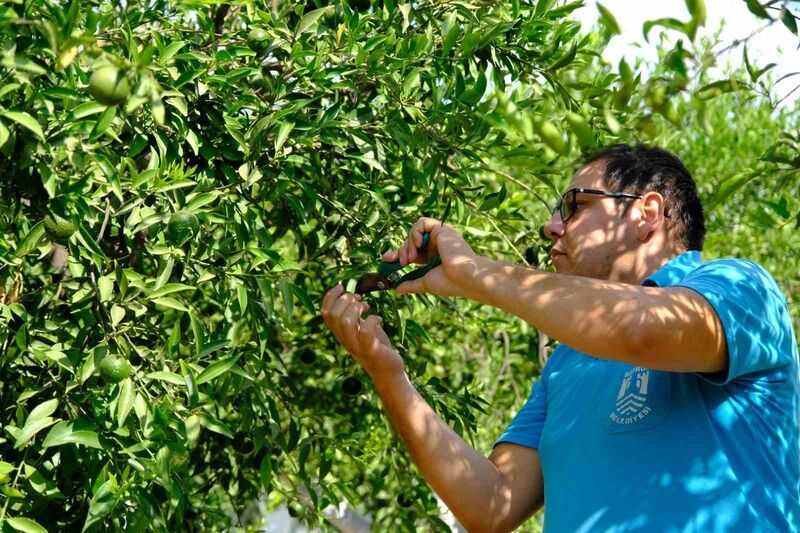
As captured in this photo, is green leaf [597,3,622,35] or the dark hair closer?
green leaf [597,3,622,35]

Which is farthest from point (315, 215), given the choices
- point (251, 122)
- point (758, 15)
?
point (758, 15)

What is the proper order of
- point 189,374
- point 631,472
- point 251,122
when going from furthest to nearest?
1. point 251,122
2. point 189,374
3. point 631,472

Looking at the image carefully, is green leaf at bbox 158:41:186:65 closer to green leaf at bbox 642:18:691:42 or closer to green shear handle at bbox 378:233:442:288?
green shear handle at bbox 378:233:442:288

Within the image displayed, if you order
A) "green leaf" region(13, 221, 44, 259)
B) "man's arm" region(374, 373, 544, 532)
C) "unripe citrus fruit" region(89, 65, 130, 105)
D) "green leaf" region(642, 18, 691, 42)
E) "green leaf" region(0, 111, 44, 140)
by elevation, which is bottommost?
"man's arm" region(374, 373, 544, 532)

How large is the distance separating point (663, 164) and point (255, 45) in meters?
0.94

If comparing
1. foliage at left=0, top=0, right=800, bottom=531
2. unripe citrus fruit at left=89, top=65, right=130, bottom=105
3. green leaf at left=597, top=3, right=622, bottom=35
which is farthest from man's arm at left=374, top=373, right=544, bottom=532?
green leaf at left=597, top=3, right=622, bottom=35

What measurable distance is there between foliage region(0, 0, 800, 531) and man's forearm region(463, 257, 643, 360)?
194mm

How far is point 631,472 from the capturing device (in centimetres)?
183

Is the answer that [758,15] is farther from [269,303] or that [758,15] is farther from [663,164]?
[269,303]

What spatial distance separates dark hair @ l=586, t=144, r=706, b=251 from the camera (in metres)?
2.15

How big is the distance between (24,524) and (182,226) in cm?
61

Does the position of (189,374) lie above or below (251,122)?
below

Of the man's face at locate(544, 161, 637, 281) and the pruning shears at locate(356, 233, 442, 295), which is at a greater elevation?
the man's face at locate(544, 161, 637, 281)

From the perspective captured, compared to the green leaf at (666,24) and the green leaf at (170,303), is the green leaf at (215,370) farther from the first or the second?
the green leaf at (666,24)
